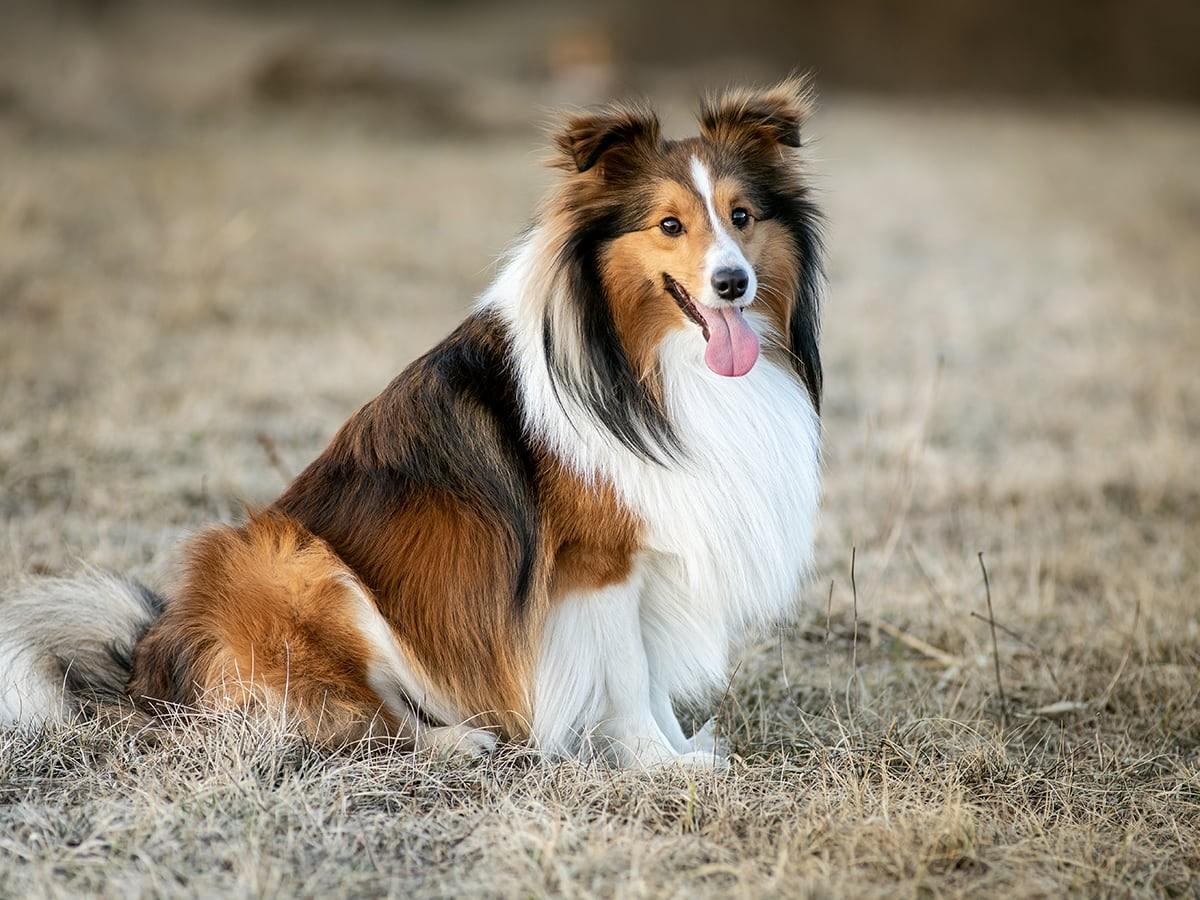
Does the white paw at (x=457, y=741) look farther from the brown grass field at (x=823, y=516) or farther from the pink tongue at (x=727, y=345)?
the pink tongue at (x=727, y=345)

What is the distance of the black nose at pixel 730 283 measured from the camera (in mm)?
3330

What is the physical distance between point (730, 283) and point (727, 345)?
0.63 ft

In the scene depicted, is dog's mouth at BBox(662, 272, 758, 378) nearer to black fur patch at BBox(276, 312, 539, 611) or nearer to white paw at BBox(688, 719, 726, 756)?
black fur patch at BBox(276, 312, 539, 611)

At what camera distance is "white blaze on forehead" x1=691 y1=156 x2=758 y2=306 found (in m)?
3.35

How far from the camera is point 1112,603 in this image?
5141 mm

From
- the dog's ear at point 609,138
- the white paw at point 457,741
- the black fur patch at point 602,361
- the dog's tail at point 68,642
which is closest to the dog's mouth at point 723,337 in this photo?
the black fur patch at point 602,361

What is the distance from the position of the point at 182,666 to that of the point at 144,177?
10.3 meters

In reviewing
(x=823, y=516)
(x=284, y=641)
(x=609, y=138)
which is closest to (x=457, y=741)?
(x=284, y=641)

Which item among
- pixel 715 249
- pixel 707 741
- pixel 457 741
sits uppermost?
pixel 715 249

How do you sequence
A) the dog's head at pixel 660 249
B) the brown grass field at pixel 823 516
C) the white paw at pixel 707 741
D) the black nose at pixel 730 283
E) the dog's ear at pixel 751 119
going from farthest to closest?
the white paw at pixel 707 741 → the dog's ear at pixel 751 119 → the dog's head at pixel 660 249 → the black nose at pixel 730 283 → the brown grass field at pixel 823 516

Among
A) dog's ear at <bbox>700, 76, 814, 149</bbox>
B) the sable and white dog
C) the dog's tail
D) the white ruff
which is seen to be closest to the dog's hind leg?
the sable and white dog

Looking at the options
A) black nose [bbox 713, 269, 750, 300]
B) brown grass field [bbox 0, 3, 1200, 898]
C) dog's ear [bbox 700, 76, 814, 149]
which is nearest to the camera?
brown grass field [bbox 0, 3, 1200, 898]

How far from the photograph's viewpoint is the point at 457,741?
3.50 metres

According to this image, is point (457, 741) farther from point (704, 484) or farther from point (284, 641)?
point (704, 484)
